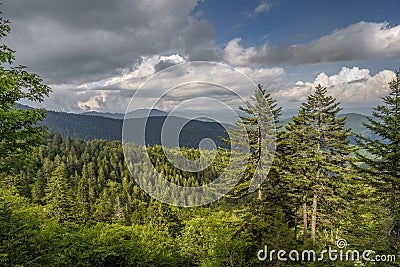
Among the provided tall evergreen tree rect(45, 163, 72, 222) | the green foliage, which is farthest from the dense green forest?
tall evergreen tree rect(45, 163, 72, 222)

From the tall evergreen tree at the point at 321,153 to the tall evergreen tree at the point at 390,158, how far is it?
3362 millimetres

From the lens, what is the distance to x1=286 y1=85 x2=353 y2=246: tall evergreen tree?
18.3m

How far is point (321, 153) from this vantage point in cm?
1861

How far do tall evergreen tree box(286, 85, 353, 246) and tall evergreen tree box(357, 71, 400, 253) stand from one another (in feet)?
11.0

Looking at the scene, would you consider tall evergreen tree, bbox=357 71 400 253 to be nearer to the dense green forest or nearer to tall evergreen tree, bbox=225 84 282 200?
the dense green forest

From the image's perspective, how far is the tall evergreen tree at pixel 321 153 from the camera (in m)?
18.3

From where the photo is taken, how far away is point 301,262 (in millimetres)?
12000

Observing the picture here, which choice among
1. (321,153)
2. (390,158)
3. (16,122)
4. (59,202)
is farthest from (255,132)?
(59,202)

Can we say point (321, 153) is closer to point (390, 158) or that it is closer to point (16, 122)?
point (390, 158)

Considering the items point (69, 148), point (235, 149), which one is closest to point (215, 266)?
point (235, 149)

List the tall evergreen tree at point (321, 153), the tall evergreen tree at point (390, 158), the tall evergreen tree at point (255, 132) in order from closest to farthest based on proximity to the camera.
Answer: the tall evergreen tree at point (390, 158)
the tall evergreen tree at point (255, 132)
the tall evergreen tree at point (321, 153)

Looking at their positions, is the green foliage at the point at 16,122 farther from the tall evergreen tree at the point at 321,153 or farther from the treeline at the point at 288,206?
the tall evergreen tree at the point at 321,153

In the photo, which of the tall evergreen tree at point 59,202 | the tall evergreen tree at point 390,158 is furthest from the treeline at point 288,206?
the tall evergreen tree at point 59,202

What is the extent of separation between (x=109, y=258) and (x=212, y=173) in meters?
136
